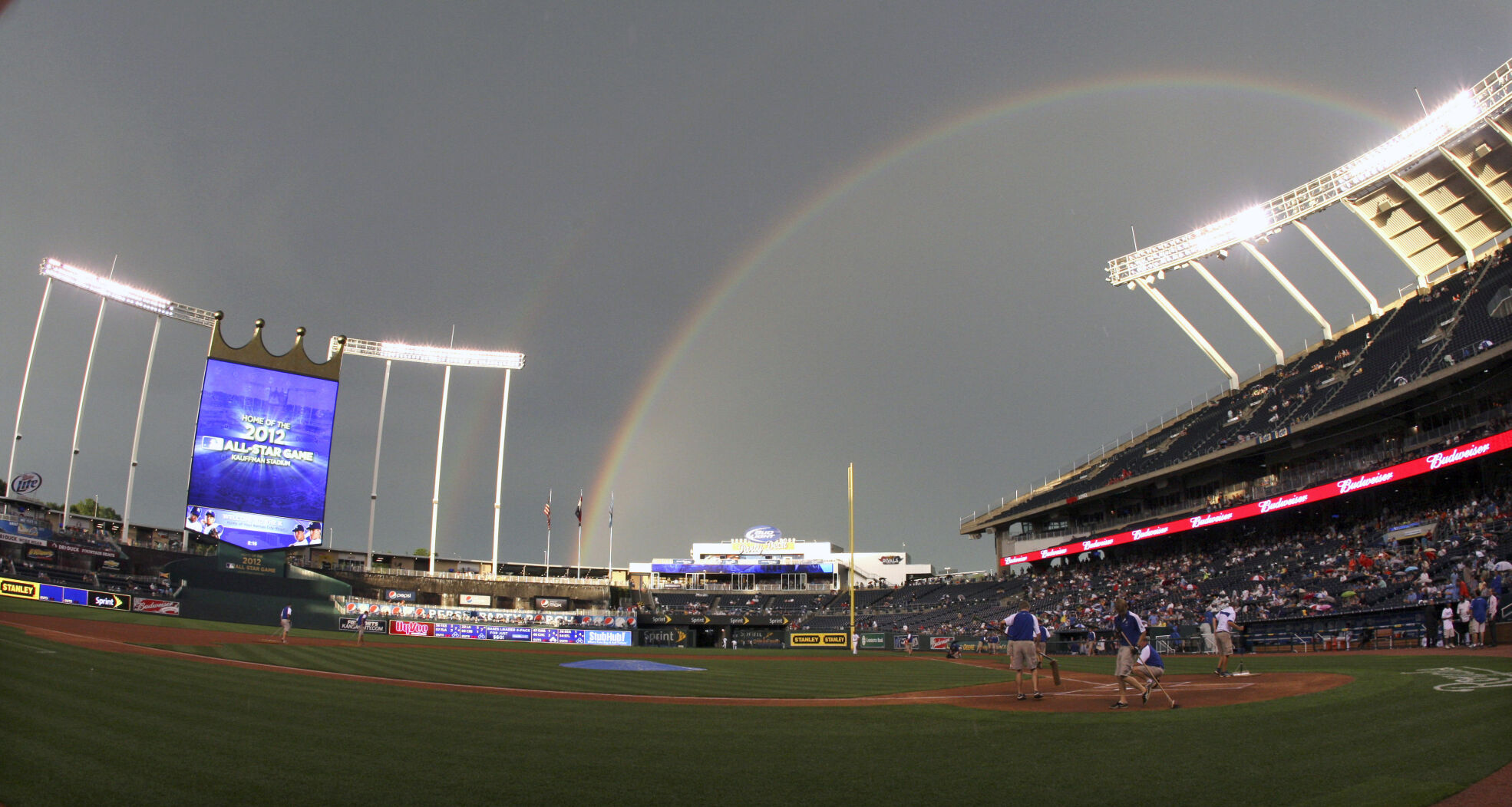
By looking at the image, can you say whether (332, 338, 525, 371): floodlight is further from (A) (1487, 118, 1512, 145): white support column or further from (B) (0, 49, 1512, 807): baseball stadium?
(A) (1487, 118, 1512, 145): white support column

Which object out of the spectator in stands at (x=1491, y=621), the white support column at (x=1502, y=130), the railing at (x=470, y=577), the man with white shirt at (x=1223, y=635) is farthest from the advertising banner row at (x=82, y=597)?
the white support column at (x=1502, y=130)

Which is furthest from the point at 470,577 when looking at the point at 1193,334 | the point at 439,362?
the point at 1193,334

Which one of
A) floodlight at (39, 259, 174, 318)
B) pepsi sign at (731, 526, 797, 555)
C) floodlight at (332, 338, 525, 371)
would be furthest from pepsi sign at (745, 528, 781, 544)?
floodlight at (39, 259, 174, 318)

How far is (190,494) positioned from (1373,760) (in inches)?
2285

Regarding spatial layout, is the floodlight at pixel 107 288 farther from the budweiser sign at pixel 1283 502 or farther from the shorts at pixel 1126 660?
the budweiser sign at pixel 1283 502

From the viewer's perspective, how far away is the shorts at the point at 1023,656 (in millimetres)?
14742

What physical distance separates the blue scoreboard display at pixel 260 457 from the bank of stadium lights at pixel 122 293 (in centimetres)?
700

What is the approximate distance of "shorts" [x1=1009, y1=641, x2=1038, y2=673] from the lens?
14.7 metres

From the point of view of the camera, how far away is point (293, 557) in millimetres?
77125

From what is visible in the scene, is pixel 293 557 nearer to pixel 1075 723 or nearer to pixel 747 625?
pixel 747 625

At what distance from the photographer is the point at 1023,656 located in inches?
585

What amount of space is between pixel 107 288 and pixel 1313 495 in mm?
69663

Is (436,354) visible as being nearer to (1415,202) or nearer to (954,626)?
(954,626)

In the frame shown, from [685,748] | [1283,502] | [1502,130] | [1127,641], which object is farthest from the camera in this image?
[1502,130]
